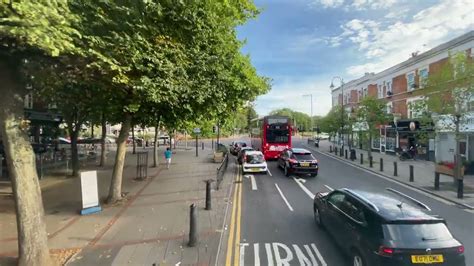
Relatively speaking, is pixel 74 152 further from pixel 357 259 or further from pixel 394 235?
pixel 394 235

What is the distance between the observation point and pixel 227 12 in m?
14.6

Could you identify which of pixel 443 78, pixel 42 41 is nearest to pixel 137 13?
pixel 42 41

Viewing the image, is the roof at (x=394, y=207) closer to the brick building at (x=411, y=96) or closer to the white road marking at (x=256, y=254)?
the white road marking at (x=256, y=254)

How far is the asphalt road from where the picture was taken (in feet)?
24.2

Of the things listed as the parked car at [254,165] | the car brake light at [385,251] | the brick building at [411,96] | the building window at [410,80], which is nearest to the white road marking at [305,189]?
the parked car at [254,165]

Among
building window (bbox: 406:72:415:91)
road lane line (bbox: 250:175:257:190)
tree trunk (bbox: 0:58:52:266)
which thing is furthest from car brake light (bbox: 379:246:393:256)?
building window (bbox: 406:72:415:91)

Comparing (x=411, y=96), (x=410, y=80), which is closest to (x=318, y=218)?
(x=411, y=96)

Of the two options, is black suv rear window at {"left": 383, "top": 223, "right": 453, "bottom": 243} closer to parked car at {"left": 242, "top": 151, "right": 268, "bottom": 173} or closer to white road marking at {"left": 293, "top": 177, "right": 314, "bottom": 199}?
white road marking at {"left": 293, "top": 177, "right": 314, "bottom": 199}

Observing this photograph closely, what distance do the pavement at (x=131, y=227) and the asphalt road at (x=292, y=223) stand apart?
90cm

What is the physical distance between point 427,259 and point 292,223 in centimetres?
466

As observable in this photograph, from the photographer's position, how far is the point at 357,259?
639 centimetres

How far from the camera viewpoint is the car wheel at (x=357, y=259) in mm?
6203

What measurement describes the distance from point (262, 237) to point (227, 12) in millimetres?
10131

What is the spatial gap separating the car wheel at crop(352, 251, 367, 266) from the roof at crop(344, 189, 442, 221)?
933 millimetres
